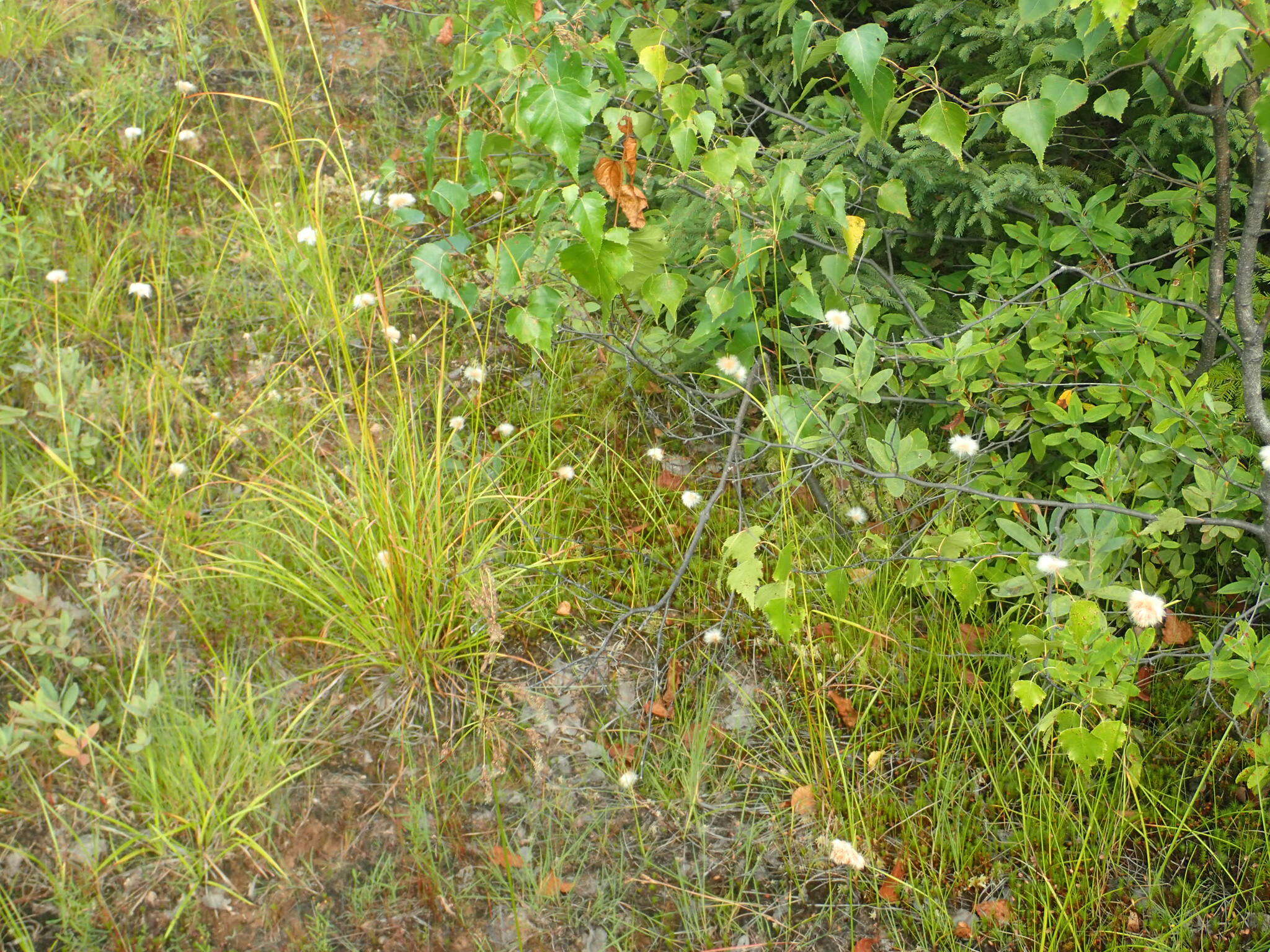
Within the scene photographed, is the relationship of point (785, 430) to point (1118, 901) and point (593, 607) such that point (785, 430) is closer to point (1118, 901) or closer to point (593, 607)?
point (593, 607)

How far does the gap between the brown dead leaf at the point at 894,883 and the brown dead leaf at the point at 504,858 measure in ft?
2.44

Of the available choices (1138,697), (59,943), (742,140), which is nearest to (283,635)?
(59,943)

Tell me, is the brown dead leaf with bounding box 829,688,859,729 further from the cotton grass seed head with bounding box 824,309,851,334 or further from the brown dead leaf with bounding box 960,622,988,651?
the cotton grass seed head with bounding box 824,309,851,334

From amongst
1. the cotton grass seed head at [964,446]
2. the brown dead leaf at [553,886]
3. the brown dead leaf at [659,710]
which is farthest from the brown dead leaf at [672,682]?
the cotton grass seed head at [964,446]

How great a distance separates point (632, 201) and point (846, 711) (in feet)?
4.14

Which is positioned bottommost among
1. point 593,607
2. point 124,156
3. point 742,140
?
point 593,607

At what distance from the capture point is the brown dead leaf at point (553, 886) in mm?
1841

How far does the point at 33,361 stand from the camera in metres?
2.64

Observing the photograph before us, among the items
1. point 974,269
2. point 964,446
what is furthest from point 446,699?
point 974,269

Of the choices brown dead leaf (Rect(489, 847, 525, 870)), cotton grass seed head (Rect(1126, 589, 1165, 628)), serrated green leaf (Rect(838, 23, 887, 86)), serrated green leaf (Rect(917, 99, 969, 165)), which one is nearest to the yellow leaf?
serrated green leaf (Rect(917, 99, 969, 165))

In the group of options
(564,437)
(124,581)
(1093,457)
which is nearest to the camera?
(124,581)

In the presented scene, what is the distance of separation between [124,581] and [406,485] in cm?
76

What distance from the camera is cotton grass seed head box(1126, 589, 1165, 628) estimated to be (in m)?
1.51

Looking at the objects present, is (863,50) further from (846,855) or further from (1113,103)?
(846,855)
